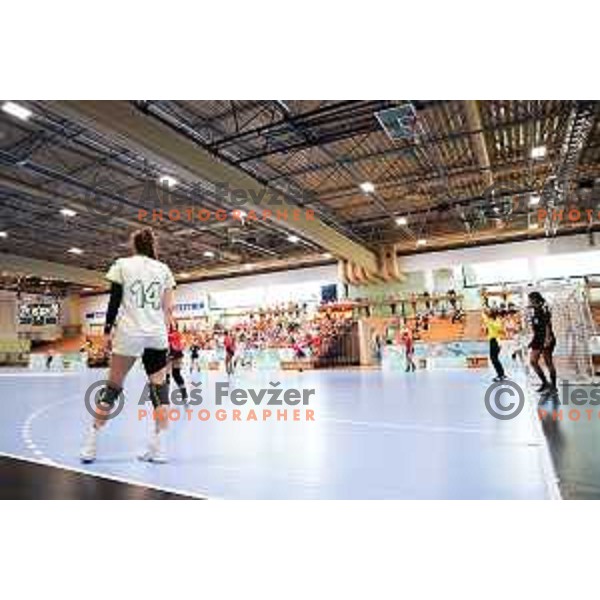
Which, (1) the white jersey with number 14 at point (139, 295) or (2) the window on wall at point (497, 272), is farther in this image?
(2) the window on wall at point (497, 272)

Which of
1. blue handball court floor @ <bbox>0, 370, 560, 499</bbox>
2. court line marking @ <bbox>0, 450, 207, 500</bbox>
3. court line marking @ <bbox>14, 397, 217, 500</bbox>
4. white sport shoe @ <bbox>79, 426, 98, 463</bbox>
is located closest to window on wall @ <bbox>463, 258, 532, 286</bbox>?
blue handball court floor @ <bbox>0, 370, 560, 499</bbox>

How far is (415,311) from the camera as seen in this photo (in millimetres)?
20469

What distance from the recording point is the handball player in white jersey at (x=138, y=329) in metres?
2.83

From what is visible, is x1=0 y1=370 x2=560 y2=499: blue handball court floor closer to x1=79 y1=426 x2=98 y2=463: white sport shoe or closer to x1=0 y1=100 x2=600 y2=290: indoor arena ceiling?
x1=79 y1=426 x2=98 y2=463: white sport shoe

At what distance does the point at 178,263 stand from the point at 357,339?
8744 millimetres

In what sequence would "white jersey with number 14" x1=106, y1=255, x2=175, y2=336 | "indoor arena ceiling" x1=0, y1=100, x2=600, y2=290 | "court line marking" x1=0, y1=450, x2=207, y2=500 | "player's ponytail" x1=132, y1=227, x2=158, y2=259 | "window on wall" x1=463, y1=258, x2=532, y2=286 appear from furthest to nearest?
"window on wall" x1=463, y1=258, x2=532, y2=286, "indoor arena ceiling" x1=0, y1=100, x2=600, y2=290, "player's ponytail" x1=132, y1=227, x2=158, y2=259, "white jersey with number 14" x1=106, y1=255, x2=175, y2=336, "court line marking" x1=0, y1=450, x2=207, y2=500

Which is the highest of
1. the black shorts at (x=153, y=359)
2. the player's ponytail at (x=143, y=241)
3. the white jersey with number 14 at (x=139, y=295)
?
the player's ponytail at (x=143, y=241)

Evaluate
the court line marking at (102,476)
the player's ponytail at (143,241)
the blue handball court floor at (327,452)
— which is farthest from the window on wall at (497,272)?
the court line marking at (102,476)

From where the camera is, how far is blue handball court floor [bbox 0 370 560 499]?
2.32 metres

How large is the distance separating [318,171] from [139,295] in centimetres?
968

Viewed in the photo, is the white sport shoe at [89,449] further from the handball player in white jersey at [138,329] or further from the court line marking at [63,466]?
the court line marking at [63,466]

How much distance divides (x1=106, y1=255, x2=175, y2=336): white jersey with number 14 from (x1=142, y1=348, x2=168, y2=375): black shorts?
0.13m

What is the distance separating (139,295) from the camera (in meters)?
2.86

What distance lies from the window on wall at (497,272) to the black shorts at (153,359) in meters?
18.7
